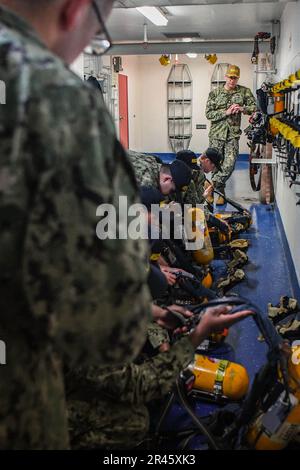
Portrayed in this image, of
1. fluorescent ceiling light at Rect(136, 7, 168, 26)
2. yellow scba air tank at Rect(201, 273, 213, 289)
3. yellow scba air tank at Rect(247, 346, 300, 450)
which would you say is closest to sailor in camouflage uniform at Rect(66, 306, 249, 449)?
yellow scba air tank at Rect(247, 346, 300, 450)

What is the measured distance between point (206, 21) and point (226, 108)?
64.5 inches

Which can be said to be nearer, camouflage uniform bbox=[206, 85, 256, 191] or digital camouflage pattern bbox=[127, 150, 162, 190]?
digital camouflage pattern bbox=[127, 150, 162, 190]

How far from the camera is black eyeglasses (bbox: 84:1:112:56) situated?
2.94 feet

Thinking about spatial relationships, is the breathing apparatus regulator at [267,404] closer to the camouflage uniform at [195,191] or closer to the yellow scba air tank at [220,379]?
the yellow scba air tank at [220,379]

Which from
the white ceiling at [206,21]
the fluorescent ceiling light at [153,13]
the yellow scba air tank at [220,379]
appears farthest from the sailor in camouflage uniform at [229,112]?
the yellow scba air tank at [220,379]

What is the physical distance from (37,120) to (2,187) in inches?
4.4

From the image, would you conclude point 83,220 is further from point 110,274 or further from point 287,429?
point 287,429

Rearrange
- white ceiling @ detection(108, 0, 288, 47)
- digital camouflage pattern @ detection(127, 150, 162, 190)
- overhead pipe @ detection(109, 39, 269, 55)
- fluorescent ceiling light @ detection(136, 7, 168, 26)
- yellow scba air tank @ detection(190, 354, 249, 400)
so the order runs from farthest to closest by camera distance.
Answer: overhead pipe @ detection(109, 39, 269, 55) < white ceiling @ detection(108, 0, 288, 47) < fluorescent ceiling light @ detection(136, 7, 168, 26) < digital camouflage pattern @ detection(127, 150, 162, 190) < yellow scba air tank @ detection(190, 354, 249, 400)

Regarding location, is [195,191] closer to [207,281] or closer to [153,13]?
[207,281]

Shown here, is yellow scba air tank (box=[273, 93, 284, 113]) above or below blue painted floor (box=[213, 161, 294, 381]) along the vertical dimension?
above

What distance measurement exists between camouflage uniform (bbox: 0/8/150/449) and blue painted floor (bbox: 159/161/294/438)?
2090mm

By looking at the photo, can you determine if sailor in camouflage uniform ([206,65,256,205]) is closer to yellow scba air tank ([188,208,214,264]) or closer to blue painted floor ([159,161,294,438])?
Answer: blue painted floor ([159,161,294,438])

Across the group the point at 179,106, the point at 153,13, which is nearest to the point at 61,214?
the point at 153,13

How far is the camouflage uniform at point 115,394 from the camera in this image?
2119 mm
